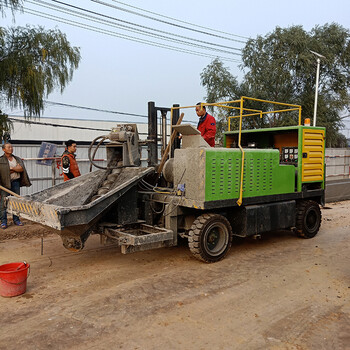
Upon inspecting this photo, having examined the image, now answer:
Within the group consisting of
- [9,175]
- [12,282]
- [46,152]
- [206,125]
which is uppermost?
[206,125]

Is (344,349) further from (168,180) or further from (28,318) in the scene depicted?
(168,180)

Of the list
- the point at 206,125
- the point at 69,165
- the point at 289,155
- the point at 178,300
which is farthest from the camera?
the point at 289,155

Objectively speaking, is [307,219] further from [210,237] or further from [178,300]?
[178,300]

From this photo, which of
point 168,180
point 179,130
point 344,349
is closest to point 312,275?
point 344,349

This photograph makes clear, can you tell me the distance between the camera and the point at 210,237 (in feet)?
20.8

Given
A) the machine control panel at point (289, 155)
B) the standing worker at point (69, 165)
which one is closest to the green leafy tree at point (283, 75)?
the machine control panel at point (289, 155)

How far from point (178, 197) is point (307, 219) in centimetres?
346

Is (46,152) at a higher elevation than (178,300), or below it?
higher

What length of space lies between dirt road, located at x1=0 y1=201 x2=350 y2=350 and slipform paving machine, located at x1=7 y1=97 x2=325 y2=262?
46 cm

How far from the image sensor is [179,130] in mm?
6973

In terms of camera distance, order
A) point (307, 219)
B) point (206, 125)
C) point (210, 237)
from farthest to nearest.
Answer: point (307, 219), point (206, 125), point (210, 237)

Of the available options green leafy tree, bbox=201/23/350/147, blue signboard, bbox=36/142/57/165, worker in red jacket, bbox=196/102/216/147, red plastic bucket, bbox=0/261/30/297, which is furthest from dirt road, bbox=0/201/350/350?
green leafy tree, bbox=201/23/350/147

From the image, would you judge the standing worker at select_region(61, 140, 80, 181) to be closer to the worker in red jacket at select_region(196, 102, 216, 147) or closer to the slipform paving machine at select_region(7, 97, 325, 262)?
the slipform paving machine at select_region(7, 97, 325, 262)

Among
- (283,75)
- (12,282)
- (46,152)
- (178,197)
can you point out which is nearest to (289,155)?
(178,197)
